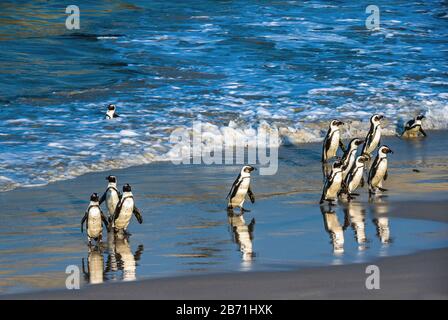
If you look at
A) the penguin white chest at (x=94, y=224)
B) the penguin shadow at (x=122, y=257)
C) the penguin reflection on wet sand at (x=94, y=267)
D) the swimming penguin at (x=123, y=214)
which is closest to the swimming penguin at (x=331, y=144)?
the swimming penguin at (x=123, y=214)

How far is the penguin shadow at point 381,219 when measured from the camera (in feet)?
30.6

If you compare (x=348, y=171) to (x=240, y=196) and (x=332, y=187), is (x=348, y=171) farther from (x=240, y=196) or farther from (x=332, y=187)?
(x=240, y=196)

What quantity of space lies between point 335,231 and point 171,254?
5.35ft

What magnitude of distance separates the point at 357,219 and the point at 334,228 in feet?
1.40

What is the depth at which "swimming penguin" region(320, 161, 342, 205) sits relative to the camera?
35.3ft

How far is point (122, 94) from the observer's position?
17.8m

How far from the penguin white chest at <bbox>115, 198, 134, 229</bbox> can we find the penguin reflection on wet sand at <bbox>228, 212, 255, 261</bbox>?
3.20 ft

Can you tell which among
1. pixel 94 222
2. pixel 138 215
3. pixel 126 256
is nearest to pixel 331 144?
pixel 138 215

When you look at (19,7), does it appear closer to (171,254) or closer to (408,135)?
(408,135)

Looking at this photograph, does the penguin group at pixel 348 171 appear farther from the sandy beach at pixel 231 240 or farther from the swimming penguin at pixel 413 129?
the swimming penguin at pixel 413 129
